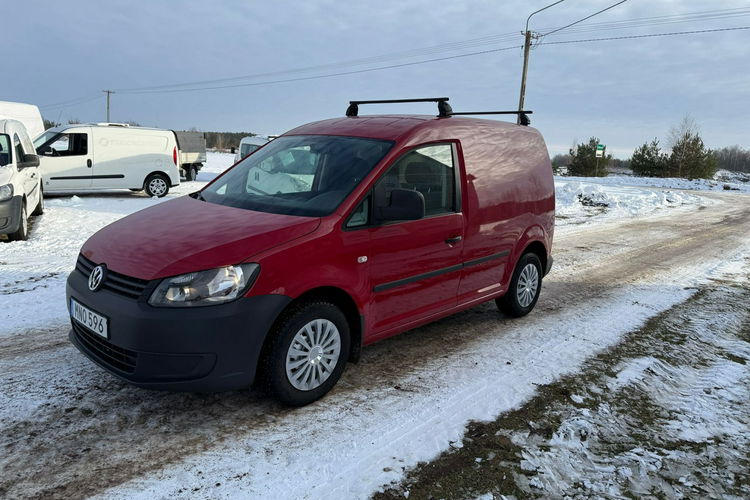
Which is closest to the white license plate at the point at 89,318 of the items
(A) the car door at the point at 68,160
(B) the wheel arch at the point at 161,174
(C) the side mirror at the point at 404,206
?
(C) the side mirror at the point at 404,206

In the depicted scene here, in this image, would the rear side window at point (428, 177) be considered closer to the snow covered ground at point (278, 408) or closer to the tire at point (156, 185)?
the snow covered ground at point (278, 408)

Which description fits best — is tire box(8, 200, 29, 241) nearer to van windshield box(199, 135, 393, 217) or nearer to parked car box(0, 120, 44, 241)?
parked car box(0, 120, 44, 241)

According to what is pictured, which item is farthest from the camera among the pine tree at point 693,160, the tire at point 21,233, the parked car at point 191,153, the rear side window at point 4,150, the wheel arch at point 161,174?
the pine tree at point 693,160

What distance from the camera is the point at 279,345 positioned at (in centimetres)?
316

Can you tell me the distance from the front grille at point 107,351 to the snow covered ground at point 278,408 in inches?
13.8

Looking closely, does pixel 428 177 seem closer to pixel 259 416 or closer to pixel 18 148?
pixel 259 416

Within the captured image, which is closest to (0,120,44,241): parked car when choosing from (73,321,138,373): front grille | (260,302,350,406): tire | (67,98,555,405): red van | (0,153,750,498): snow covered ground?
(0,153,750,498): snow covered ground

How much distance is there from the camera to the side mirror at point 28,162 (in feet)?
28.3

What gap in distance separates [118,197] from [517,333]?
43.1 feet

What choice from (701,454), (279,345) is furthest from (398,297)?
(701,454)

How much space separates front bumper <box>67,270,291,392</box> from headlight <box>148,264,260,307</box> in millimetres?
41

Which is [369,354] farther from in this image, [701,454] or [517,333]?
[701,454]

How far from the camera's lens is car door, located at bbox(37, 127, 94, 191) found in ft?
44.0

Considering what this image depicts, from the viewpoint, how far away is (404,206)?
3529 millimetres
